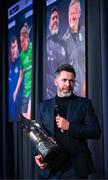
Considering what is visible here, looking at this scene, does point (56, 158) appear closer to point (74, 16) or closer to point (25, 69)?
point (74, 16)

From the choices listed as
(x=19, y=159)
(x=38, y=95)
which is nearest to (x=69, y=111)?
(x=38, y=95)

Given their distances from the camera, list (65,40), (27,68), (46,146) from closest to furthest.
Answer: (46,146)
(65,40)
(27,68)

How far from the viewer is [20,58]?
429 centimetres

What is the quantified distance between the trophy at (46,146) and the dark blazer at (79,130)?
2.5 inches

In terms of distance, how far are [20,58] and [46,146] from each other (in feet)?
7.91

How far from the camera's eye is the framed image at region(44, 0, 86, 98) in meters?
3.11

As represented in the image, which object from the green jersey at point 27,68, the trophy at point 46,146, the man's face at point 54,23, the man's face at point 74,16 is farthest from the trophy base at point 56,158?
the green jersey at point 27,68

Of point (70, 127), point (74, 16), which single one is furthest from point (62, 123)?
point (74, 16)

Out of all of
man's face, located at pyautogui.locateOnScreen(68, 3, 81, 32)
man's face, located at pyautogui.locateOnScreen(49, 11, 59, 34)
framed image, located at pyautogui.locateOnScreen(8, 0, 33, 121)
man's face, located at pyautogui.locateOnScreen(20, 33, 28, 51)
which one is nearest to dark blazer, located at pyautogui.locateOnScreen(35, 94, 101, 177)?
man's face, located at pyautogui.locateOnScreen(68, 3, 81, 32)

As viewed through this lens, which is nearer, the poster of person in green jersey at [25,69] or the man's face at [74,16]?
the man's face at [74,16]

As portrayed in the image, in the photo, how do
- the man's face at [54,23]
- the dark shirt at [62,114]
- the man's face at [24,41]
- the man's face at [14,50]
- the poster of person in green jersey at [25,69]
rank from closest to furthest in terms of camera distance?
the dark shirt at [62,114]
the man's face at [54,23]
the poster of person in green jersey at [25,69]
the man's face at [24,41]
the man's face at [14,50]

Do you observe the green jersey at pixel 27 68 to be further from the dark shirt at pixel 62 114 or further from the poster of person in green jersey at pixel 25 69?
the dark shirt at pixel 62 114

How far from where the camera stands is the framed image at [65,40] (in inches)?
122

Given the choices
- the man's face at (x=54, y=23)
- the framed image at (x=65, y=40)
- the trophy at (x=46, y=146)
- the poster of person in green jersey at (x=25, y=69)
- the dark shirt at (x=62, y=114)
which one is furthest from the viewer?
the poster of person in green jersey at (x=25, y=69)
